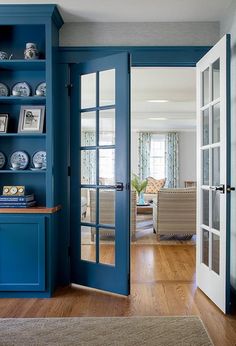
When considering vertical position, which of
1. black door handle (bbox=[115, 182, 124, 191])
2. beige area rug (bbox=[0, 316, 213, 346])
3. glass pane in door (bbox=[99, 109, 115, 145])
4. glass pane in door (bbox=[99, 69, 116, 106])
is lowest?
beige area rug (bbox=[0, 316, 213, 346])

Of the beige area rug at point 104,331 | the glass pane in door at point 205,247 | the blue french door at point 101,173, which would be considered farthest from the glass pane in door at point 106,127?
the beige area rug at point 104,331

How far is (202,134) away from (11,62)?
73.6 inches

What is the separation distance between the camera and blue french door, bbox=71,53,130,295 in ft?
10.6

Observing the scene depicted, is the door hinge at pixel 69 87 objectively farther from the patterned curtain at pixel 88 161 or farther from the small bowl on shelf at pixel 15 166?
the small bowl on shelf at pixel 15 166

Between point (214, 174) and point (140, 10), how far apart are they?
5.34 ft

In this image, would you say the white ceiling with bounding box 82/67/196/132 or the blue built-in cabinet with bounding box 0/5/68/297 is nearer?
the blue built-in cabinet with bounding box 0/5/68/297

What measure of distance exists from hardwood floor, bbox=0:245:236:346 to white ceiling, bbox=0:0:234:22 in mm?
2576

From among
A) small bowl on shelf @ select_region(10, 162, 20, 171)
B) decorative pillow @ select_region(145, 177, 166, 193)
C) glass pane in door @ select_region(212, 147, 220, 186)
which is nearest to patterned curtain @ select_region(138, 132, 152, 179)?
decorative pillow @ select_region(145, 177, 166, 193)

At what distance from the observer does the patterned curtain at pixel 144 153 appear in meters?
10.8

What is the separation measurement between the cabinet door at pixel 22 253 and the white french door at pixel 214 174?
4.78 feet

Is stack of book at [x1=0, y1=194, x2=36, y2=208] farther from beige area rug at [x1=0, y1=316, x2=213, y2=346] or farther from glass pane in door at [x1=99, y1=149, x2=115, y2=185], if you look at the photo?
beige area rug at [x1=0, y1=316, x2=213, y2=346]

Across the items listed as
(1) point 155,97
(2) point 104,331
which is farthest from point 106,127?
(1) point 155,97

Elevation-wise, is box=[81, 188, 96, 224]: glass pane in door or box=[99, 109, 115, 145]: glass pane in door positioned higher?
box=[99, 109, 115, 145]: glass pane in door

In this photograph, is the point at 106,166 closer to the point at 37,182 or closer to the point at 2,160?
the point at 37,182
